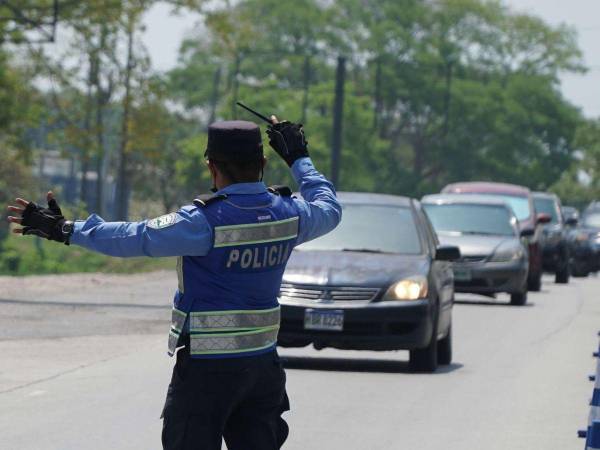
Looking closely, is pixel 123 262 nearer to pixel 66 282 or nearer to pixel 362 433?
pixel 66 282

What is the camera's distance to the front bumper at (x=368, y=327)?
1406cm

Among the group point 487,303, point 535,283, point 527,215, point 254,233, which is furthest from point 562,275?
point 254,233

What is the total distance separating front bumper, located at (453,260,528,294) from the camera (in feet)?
80.4

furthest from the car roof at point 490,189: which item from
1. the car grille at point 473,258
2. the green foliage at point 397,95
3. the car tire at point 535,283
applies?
the green foliage at point 397,95

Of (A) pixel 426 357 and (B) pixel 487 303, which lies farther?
(B) pixel 487 303

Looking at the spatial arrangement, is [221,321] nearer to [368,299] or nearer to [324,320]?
[324,320]

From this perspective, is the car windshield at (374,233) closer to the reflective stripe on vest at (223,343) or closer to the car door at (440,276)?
the car door at (440,276)

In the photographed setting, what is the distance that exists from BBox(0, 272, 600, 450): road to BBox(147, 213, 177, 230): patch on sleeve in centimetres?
420

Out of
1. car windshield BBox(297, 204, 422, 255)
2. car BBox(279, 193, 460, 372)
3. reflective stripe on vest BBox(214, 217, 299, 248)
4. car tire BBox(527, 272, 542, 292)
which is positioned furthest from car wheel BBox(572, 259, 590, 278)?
reflective stripe on vest BBox(214, 217, 299, 248)

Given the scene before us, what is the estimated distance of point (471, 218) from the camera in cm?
2619

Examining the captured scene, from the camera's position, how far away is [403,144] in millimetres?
109812

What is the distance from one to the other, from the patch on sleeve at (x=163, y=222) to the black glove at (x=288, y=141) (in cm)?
66

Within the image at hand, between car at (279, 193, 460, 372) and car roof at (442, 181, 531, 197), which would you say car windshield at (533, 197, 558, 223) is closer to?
car roof at (442, 181, 531, 197)

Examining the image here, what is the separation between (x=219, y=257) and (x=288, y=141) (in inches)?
27.0
